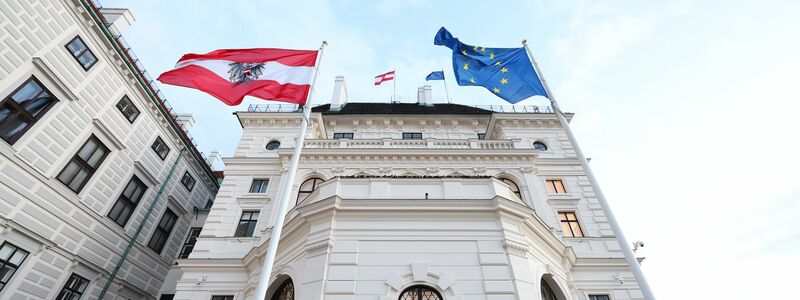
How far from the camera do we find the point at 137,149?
1698 cm

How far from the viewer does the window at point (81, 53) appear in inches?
537

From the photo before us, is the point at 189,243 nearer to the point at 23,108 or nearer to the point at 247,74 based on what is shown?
the point at 23,108

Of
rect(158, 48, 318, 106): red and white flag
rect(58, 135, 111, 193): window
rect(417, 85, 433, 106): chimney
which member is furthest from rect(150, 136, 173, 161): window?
rect(417, 85, 433, 106): chimney

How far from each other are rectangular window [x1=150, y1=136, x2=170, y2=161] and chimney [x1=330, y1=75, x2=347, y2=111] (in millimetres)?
10457

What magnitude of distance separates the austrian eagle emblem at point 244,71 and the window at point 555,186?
14.6m

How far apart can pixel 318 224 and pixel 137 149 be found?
40.6 ft

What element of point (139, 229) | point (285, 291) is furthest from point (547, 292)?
point (139, 229)

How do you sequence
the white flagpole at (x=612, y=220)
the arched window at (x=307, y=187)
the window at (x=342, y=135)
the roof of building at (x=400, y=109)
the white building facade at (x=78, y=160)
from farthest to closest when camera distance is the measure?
the roof of building at (x=400, y=109) → the window at (x=342, y=135) → the arched window at (x=307, y=187) → the white building facade at (x=78, y=160) → the white flagpole at (x=612, y=220)

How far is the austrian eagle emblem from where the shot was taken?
31.9 feet

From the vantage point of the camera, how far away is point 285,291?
11523 millimetres

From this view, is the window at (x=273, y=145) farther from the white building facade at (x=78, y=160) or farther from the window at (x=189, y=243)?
the window at (x=189, y=243)

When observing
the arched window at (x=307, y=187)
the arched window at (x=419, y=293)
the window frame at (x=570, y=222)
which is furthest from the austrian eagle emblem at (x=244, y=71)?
the window frame at (x=570, y=222)

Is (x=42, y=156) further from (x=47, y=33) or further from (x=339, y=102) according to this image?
(x=339, y=102)

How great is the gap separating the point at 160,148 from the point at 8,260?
8221 millimetres
